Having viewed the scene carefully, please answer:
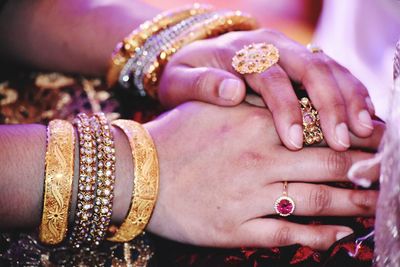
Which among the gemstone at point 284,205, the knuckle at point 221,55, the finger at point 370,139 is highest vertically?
the knuckle at point 221,55

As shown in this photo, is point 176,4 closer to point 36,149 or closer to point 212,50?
point 212,50

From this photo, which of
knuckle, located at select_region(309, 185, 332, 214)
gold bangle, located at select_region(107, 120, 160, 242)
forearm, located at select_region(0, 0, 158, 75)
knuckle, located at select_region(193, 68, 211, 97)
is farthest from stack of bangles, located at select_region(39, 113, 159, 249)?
forearm, located at select_region(0, 0, 158, 75)

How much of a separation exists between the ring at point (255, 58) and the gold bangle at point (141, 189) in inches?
7.8

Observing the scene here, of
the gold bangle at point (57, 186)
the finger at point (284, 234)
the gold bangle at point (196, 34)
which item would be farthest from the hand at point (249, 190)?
the gold bangle at point (196, 34)

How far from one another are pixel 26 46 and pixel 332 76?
708mm

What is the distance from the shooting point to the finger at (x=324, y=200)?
27.9 inches

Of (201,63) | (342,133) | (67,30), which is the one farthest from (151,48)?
(342,133)

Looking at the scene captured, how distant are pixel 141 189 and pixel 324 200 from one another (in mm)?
266

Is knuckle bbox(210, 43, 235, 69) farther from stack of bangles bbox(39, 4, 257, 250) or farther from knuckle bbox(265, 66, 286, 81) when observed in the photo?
stack of bangles bbox(39, 4, 257, 250)

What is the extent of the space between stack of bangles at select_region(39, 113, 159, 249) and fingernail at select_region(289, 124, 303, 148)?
20 cm

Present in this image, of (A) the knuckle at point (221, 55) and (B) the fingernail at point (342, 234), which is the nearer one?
(B) the fingernail at point (342, 234)

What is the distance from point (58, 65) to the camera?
1.11 meters

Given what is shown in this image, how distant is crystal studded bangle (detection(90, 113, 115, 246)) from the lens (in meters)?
0.70

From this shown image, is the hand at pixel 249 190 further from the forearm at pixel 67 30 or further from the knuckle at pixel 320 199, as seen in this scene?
the forearm at pixel 67 30
